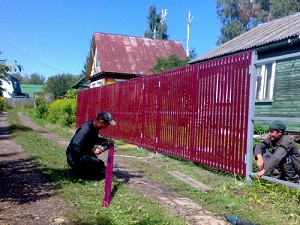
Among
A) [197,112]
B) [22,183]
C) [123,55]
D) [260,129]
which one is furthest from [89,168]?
[123,55]

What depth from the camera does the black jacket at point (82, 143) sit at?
570cm

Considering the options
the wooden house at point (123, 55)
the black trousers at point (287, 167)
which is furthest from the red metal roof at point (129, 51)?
the black trousers at point (287, 167)

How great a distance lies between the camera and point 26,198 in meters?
4.90

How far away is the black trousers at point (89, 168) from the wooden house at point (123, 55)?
773 inches

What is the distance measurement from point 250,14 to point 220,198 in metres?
38.1

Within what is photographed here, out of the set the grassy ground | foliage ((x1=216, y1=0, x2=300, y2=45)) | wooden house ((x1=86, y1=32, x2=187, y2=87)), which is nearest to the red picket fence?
the grassy ground

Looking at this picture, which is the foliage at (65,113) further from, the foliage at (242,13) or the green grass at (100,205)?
the foliage at (242,13)

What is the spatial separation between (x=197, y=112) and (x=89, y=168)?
8.78 feet

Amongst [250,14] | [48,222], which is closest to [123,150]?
[48,222]

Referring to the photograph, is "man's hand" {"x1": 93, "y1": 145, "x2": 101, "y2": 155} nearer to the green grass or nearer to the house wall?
the green grass

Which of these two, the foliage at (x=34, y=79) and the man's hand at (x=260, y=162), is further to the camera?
the foliage at (x=34, y=79)

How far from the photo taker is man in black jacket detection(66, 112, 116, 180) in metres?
5.70

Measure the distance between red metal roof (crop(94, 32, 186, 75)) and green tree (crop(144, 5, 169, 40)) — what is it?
22.4m

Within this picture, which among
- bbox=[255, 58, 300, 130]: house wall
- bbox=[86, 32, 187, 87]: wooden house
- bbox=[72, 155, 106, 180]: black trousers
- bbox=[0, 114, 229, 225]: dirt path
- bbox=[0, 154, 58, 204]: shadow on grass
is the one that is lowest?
bbox=[0, 154, 58, 204]: shadow on grass
